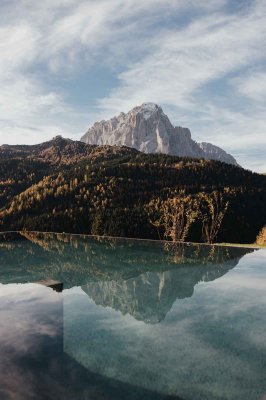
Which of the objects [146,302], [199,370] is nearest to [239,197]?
[146,302]

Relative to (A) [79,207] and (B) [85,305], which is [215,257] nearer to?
(B) [85,305]

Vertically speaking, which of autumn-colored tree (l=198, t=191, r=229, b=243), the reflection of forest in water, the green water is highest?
autumn-colored tree (l=198, t=191, r=229, b=243)

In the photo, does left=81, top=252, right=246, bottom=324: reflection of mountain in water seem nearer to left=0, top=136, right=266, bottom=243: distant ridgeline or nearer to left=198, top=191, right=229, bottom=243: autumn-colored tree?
left=198, top=191, right=229, bottom=243: autumn-colored tree

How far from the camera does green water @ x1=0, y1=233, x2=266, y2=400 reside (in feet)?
27.4

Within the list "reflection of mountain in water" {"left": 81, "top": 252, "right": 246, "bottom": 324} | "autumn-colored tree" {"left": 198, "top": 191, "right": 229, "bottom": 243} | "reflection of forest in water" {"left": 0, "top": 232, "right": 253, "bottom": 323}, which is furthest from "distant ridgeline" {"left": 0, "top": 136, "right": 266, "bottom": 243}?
"reflection of mountain in water" {"left": 81, "top": 252, "right": 246, "bottom": 324}

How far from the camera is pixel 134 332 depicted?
39.4ft

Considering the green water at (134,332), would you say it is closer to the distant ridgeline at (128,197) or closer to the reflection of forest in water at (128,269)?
the reflection of forest in water at (128,269)

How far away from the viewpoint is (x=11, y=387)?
316 inches

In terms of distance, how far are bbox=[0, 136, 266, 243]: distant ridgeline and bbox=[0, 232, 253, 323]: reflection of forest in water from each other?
17.9m

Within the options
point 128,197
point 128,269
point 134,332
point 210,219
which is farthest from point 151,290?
point 128,197

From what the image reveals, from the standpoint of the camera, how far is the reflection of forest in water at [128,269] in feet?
53.3

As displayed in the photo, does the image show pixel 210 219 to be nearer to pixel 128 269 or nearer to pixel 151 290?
pixel 128 269

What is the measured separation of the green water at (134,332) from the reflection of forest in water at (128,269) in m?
0.08

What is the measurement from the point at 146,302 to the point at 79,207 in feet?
182
